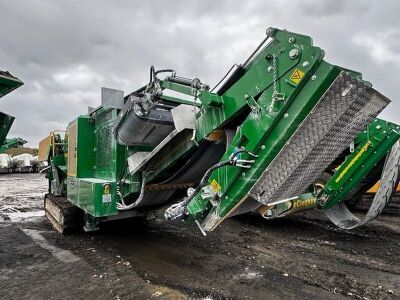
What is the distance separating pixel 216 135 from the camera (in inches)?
128

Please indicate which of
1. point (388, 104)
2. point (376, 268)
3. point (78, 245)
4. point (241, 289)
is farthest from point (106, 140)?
point (376, 268)

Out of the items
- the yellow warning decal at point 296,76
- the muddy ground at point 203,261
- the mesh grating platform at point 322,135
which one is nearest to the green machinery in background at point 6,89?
the muddy ground at point 203,261

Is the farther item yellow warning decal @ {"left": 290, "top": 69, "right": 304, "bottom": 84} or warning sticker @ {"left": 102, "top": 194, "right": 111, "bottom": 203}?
warning sticker @ {"left": 102, "top": 194, "right": 111, "bottom": 203}

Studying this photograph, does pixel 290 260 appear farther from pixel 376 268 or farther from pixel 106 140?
pixel 106 140

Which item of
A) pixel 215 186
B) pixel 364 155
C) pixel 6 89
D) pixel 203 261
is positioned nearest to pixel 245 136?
pixel 215 186

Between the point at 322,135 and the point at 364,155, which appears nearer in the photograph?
the point at 322,135

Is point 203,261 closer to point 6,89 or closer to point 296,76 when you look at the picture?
point 296,76

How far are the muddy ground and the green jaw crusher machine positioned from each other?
728mm

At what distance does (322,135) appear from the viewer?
2.64 meters

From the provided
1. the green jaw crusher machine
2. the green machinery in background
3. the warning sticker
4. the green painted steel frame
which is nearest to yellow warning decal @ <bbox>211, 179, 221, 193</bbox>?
the green jaw crusher machine

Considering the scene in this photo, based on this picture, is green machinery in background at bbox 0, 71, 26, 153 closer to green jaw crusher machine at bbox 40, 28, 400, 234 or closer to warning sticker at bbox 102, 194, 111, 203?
green jaw crusher machine at bbox 40, 28, 400, 234

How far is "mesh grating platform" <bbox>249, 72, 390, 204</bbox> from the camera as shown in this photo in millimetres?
2412

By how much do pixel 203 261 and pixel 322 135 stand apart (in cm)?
252

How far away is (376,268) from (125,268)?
307 cm
